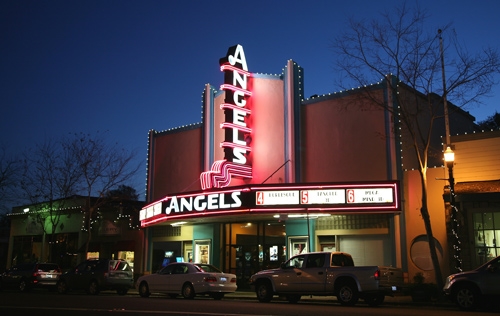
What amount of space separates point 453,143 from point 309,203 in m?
6.76

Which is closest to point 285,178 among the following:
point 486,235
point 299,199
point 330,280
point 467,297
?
point 299,199

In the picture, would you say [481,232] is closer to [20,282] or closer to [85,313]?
[85,313]

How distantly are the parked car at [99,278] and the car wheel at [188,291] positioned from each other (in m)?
4.44

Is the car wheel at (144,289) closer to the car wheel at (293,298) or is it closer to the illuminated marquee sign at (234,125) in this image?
the illuminated marquee sign at (234,125)

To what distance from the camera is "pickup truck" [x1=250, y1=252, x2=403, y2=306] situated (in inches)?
637

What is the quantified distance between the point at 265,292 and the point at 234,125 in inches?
378

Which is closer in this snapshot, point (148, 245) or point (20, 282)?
point (20, 282)

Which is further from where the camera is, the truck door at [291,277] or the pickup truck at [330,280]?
the truck door at [291,277]

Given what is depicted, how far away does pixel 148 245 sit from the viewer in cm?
3148

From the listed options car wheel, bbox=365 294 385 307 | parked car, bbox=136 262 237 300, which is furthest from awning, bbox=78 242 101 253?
car wheel, bbox=365 294 385 307

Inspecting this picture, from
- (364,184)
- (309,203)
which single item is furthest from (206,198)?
(364,184)

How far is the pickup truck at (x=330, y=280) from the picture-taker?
16.2m

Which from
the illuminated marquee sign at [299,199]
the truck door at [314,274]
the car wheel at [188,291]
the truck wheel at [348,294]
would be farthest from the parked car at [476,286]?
the car wheel at [188,291]

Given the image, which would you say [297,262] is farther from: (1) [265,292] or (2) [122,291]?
(2) [122,291]
